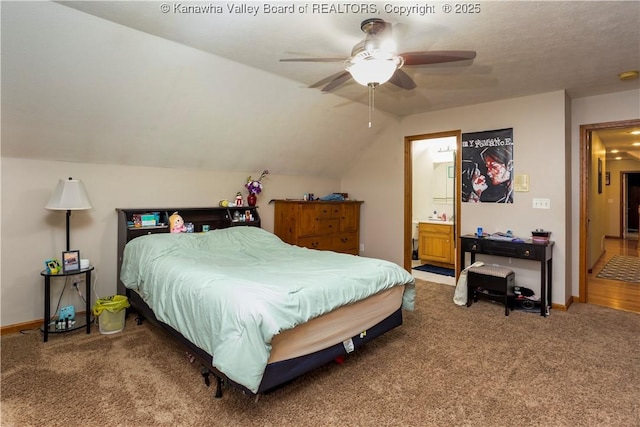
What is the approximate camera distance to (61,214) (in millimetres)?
3295

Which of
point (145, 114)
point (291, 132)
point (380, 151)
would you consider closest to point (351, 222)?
point (380, 151)

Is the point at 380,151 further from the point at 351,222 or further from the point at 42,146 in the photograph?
the point at 42,146

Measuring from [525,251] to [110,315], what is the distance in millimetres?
4257

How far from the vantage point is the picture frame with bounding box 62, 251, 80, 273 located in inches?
120

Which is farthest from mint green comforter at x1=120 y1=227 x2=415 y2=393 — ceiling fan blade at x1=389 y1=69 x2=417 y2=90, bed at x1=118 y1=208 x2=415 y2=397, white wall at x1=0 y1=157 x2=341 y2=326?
ceiling fan blade at x1=389 y1=69 x2=417 y2=90

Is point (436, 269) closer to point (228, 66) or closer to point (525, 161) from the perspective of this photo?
point (525, 161)

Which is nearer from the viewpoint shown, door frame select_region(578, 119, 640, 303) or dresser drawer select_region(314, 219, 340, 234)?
door frame select_region(578, 119, 640, 303)

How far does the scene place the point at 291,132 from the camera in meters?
4.41

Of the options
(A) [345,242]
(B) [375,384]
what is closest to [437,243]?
(A) [345,242]

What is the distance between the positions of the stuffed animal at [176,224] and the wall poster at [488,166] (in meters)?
3.59

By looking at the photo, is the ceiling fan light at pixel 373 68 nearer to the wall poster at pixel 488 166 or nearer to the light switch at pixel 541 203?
the wall poster at pixel 488 166

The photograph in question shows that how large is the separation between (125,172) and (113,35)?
157 centimetres

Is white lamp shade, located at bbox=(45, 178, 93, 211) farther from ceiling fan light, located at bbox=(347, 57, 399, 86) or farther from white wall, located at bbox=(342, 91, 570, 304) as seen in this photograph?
white wall, located at bbox=(342, 91, 570, 304)

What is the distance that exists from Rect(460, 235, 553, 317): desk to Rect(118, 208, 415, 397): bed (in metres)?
1.48
